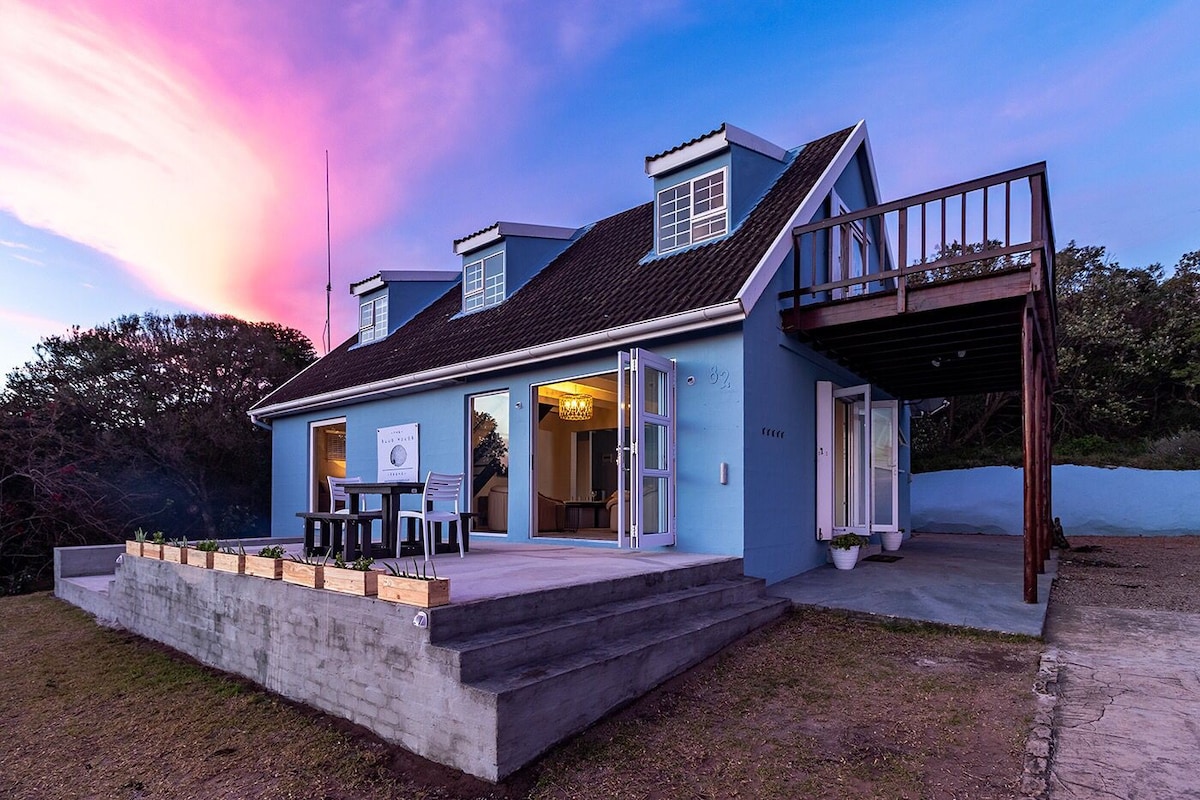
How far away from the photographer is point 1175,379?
58.5 feet

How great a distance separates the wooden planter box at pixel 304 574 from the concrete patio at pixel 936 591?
13.4 ft

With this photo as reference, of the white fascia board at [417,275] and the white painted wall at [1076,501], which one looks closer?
the white fascia board at [417,275]

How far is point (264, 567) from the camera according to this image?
4867 millimetres

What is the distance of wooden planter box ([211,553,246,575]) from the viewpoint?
5.16 m

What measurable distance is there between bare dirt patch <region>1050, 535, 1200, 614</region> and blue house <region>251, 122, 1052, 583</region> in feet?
7.09

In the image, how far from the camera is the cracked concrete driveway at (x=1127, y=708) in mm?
2912

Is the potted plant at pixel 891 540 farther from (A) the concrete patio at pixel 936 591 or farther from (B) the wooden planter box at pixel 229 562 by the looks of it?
(B) the wooden planter box at pixel 229 562

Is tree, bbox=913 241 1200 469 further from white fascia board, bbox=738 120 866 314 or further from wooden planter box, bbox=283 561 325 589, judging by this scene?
wooden planter box, bbox=283 561 325 589

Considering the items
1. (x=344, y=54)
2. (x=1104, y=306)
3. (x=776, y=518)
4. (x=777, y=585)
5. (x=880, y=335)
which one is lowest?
(x=777, y=585)

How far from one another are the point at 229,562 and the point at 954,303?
21.8 feet

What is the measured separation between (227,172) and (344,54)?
2.81 metres

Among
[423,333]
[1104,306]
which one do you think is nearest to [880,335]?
[423,333]

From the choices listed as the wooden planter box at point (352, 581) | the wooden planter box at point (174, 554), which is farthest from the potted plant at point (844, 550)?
the wooden planter box at point (174, 554)

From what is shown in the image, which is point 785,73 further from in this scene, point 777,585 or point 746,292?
point 777,585
